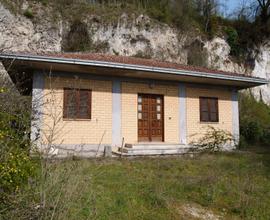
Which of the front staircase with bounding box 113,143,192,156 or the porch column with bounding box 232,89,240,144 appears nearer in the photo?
the front staircase with bounding box 113,143,192,156

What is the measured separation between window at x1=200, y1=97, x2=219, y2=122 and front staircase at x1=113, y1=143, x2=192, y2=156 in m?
2.31

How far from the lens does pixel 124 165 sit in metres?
9.51

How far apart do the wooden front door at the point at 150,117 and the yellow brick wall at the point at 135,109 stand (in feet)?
0.81

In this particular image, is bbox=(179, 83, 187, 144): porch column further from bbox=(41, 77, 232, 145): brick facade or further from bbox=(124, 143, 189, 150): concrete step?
bbox=(124, 143, 189, 150): concrete step

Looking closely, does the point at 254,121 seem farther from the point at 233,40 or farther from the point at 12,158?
the point at 12,158

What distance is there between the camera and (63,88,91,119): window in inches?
455

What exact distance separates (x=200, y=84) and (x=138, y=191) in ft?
28.0

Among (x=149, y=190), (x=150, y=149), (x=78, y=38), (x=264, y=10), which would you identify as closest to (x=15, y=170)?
(x=149, y=190)

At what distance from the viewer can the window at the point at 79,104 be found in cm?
1155

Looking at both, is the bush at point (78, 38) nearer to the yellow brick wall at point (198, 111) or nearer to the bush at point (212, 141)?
the yellow brick wall at point (198, 111)

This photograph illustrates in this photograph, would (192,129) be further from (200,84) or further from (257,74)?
(257,74)

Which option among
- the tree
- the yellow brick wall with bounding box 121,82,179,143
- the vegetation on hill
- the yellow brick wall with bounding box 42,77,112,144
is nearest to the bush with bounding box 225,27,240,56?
the vegetation on hill

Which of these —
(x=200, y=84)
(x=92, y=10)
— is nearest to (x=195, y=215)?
(x=200, y=84)

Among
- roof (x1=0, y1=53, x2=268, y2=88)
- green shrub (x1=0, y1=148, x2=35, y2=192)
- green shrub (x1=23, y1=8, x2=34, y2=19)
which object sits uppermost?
green shrub (x1=23, y1=8, x2=34, y2=19)
